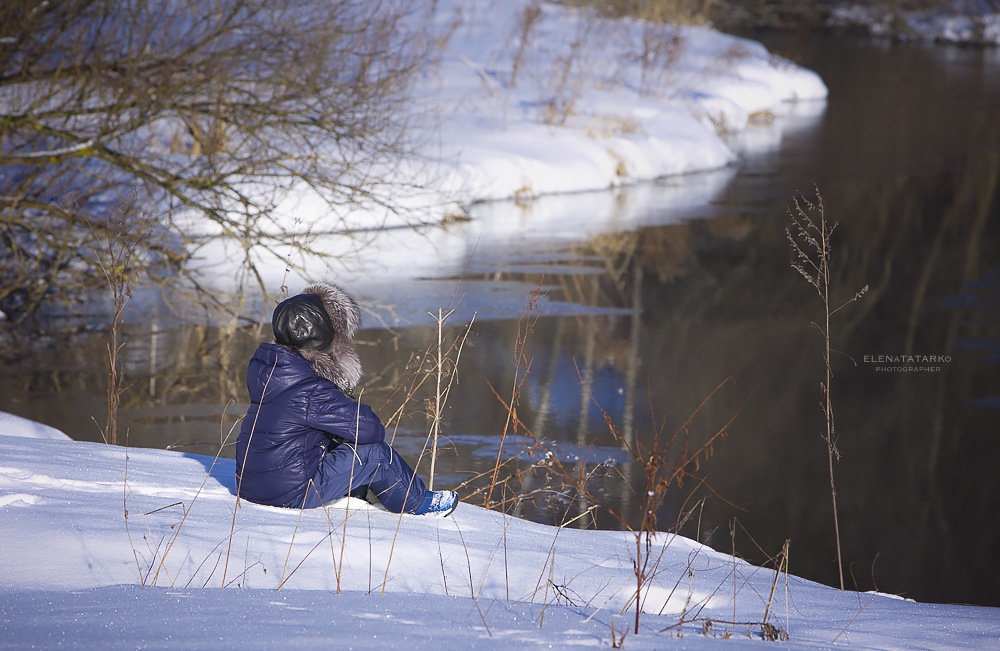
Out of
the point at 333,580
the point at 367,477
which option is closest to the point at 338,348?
the point at 367,477

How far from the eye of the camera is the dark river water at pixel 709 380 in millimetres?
4930

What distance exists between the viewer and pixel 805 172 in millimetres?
15391

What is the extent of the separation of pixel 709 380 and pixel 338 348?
12.7 ft

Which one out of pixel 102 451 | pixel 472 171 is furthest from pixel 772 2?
pixel 102 451

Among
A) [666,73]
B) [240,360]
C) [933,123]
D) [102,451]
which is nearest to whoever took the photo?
[102,451]

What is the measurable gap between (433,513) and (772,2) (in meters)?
45.3

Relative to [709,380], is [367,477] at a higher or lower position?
higher

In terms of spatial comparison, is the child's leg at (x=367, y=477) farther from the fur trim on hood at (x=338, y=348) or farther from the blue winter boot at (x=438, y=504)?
the fur trim on hood at (x=338, y=348)

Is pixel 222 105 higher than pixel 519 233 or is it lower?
higher

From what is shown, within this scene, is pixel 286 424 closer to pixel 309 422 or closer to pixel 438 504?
pixel 309 422

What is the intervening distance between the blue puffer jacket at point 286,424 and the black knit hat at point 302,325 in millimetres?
55

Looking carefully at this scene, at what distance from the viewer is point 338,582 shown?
2.80 meters

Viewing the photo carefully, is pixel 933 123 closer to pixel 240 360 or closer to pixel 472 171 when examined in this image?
pixel 472 171

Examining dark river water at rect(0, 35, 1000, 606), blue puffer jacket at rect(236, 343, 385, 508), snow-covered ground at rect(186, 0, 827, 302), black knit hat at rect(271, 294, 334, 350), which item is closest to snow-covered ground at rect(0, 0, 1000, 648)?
blue puffer jacket at rect(236, 343, 385, 508)
